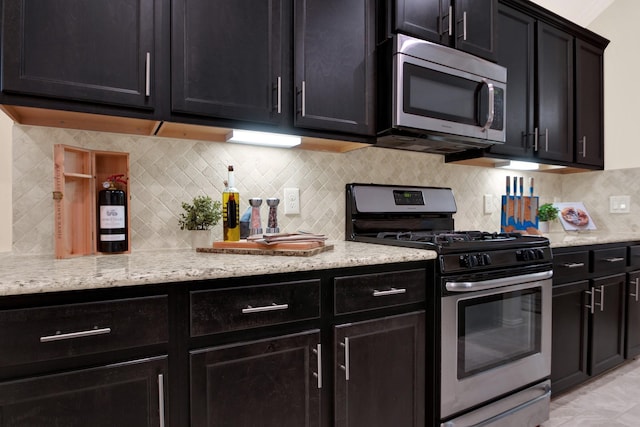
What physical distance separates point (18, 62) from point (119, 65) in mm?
270

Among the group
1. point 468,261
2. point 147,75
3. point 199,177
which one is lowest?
point 468,261

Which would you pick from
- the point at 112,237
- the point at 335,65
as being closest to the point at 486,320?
the point at 335,65

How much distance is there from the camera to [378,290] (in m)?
1.32

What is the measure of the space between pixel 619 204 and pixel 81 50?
356 centimetres

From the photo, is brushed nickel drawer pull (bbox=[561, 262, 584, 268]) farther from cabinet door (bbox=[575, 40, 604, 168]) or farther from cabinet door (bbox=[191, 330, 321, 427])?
cabinet door (bbox=[191, 330, 321, 427])

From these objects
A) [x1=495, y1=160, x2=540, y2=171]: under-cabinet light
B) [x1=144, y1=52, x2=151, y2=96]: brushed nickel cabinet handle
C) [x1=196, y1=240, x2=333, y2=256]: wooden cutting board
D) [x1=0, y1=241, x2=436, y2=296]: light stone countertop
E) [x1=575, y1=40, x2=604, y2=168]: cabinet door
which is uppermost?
[x1=575, y1=40, x2=604, y2=168]: cabinet door

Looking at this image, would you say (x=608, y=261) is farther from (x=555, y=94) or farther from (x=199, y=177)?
(x=199, y=177)

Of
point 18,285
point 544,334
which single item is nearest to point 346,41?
point 18,285

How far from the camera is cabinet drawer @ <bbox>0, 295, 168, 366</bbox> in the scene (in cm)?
83

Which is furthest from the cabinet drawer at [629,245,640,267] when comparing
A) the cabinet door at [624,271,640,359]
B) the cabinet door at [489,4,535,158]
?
the cabinet door at [489,4,535,158]

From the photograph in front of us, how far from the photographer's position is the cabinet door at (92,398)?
0.84 m

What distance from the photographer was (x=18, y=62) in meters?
1.08

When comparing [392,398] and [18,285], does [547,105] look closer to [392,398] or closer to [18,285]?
[392,398]

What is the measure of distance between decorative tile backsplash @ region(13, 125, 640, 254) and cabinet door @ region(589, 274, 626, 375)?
86cm
